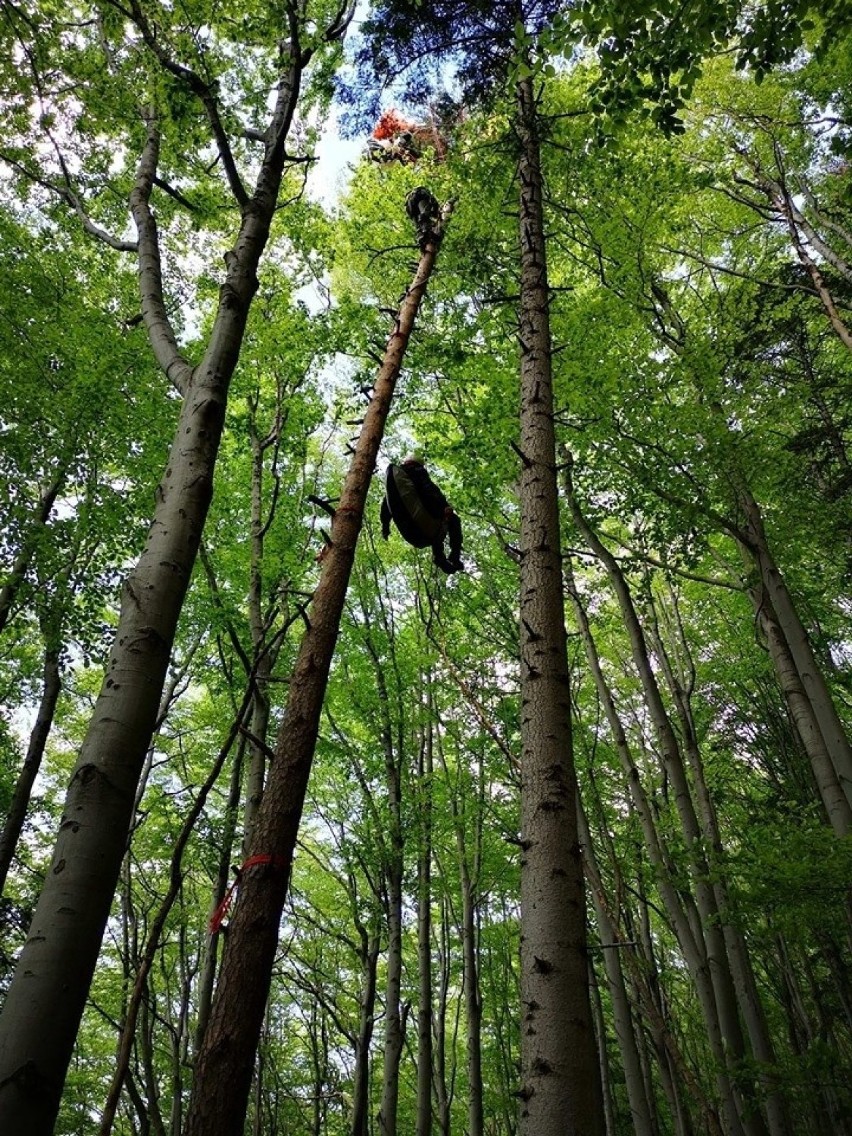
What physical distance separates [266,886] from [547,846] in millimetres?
1439

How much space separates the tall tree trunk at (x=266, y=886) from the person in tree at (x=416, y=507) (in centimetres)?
88

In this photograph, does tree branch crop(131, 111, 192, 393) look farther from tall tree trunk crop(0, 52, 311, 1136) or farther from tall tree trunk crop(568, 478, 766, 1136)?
tall tree trunk crop(568, 478, 766, 1136)

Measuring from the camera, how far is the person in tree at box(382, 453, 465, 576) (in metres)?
4.81

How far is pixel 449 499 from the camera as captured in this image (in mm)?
10289

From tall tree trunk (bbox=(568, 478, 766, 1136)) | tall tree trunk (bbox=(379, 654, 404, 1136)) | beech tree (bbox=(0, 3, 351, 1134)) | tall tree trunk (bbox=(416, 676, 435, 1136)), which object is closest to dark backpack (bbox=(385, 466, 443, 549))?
beech tree (bbox=(0, 3, 351, 1134))

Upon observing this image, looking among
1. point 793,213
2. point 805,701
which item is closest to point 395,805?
point 805,701

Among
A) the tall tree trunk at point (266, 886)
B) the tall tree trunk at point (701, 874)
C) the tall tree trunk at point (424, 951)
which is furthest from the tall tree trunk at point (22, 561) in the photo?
the tall tree trunk at point (701, 874)

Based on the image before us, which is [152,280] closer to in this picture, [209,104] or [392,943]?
[209,104]

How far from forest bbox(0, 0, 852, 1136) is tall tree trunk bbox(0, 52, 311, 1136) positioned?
1cm

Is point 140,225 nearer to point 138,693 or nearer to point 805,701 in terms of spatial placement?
point 138,693

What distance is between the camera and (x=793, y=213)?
10531mm

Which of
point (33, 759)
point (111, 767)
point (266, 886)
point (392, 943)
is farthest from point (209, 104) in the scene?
point (392, 943)

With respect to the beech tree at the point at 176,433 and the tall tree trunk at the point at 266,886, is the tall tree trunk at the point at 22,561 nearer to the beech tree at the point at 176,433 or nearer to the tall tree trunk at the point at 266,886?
the beech tree at the point at 176,433

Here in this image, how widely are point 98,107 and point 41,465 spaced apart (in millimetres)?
5016
